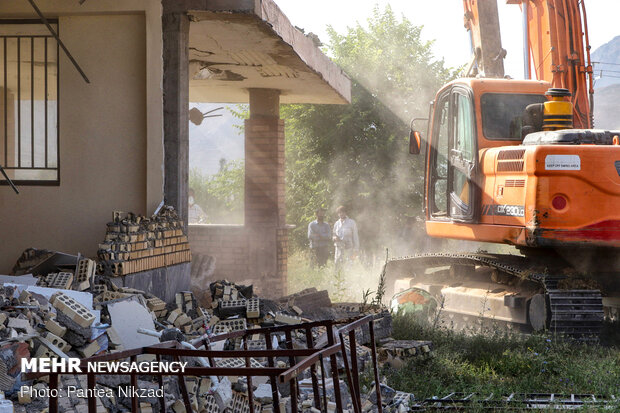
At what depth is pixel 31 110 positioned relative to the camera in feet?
26.9

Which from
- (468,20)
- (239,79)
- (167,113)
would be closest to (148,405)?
(167,113)

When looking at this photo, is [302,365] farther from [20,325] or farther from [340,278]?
[340,278]

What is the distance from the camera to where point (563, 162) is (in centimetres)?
800

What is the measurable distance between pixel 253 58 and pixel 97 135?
2.77m

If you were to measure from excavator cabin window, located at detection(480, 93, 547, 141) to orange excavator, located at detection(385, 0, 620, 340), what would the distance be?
0.01 meters

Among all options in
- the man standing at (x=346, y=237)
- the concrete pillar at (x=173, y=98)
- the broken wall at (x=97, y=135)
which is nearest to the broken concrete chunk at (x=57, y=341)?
the broken wall at (x=97, y=135)

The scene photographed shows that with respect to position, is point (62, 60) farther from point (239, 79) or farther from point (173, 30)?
point (239, 79)

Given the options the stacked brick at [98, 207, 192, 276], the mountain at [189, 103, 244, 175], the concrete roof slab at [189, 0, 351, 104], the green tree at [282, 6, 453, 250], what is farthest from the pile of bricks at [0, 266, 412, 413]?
the mountain at [189, 103, 244, 175]

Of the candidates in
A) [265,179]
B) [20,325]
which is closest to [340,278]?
[265,179]

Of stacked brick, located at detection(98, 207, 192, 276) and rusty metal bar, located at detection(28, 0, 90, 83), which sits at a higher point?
rusty metal bar, located at detection(28, 0, 90, 83)

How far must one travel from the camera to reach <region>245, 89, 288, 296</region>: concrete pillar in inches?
485

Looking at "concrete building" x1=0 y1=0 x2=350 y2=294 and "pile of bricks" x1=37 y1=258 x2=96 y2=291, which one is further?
"concrete building" x1=0 y1=0 x2=350 y2=294

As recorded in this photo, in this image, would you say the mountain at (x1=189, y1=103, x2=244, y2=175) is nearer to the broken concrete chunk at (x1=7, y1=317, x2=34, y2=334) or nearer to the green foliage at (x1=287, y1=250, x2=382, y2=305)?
the green foliage at (x1=287, y1=250, x2=382, y2=305)

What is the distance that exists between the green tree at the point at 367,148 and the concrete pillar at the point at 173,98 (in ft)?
47.3
